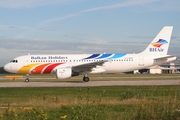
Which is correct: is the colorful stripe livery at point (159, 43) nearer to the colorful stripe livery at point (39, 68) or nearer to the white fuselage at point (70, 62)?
the white fuselage at point (70, 62)

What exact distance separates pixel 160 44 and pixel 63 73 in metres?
14.2

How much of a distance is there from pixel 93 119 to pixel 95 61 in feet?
98.2

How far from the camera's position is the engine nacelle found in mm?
35781

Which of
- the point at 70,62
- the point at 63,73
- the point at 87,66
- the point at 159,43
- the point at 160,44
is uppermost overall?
the point at 159,43

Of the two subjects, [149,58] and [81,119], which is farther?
[149,58]

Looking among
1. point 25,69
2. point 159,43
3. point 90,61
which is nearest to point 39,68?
point 25,69

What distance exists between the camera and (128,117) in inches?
403

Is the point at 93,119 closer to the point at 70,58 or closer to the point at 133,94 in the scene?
the point at 133,94

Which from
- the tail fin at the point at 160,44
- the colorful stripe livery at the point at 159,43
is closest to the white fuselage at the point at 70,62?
the tail fin at the point at 160,44

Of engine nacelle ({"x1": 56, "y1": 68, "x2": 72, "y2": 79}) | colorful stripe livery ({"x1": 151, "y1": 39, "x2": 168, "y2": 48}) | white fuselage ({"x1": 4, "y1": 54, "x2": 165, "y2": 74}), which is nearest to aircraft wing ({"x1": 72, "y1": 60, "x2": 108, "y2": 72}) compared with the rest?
white fuselage ({"x1": 4, "y1": 54, "x2": 165, "y2": 74})

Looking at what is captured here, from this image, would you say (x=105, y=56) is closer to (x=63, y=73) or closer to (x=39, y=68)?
(x=63, y=73)

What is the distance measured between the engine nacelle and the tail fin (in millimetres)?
11441

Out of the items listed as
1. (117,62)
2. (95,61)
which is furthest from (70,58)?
(117,62)

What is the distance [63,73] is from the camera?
A: 35.8 m
